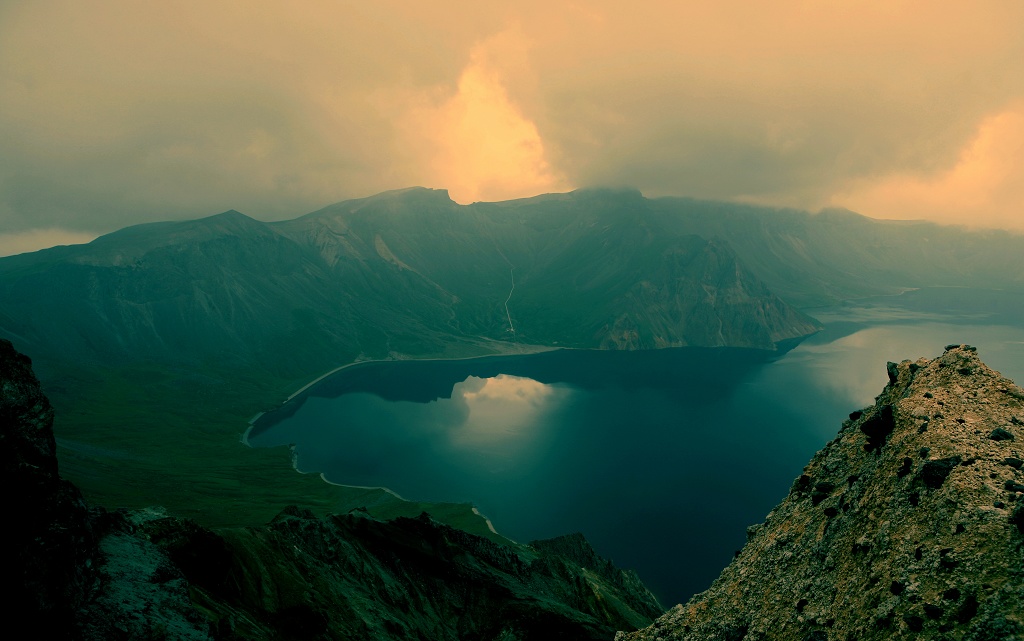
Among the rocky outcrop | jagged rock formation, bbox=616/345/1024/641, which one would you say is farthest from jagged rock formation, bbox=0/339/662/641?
jagged rock formation, bbox=616/345/1024/641

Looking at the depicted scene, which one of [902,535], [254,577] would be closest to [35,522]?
[254,577]

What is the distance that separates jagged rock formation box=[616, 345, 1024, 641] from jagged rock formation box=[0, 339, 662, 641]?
31.1m

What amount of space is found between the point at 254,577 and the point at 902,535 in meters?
60.5

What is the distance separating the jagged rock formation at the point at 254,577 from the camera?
30.9 metres

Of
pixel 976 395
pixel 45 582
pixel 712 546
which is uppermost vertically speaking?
pixel 976 395

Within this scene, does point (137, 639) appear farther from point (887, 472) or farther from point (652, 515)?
point (652, 515)

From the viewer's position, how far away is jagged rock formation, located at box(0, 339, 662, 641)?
3094 centimetres

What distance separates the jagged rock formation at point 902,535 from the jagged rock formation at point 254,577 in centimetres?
3113

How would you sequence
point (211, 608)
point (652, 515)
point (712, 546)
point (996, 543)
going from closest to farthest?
point (996, 543) → point (211, 608) → point (712, 546) → point (652, 515)

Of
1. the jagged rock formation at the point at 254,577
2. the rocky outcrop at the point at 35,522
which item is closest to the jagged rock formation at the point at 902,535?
the jagged rock formation at the point at 254,577

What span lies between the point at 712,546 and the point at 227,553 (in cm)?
13393

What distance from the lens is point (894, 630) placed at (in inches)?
1114

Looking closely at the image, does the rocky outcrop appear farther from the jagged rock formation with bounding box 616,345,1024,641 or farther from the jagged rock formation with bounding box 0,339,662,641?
the jagged rock formation with bounding box 616,345,1024,641

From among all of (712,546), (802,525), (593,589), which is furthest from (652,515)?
(802,525)
